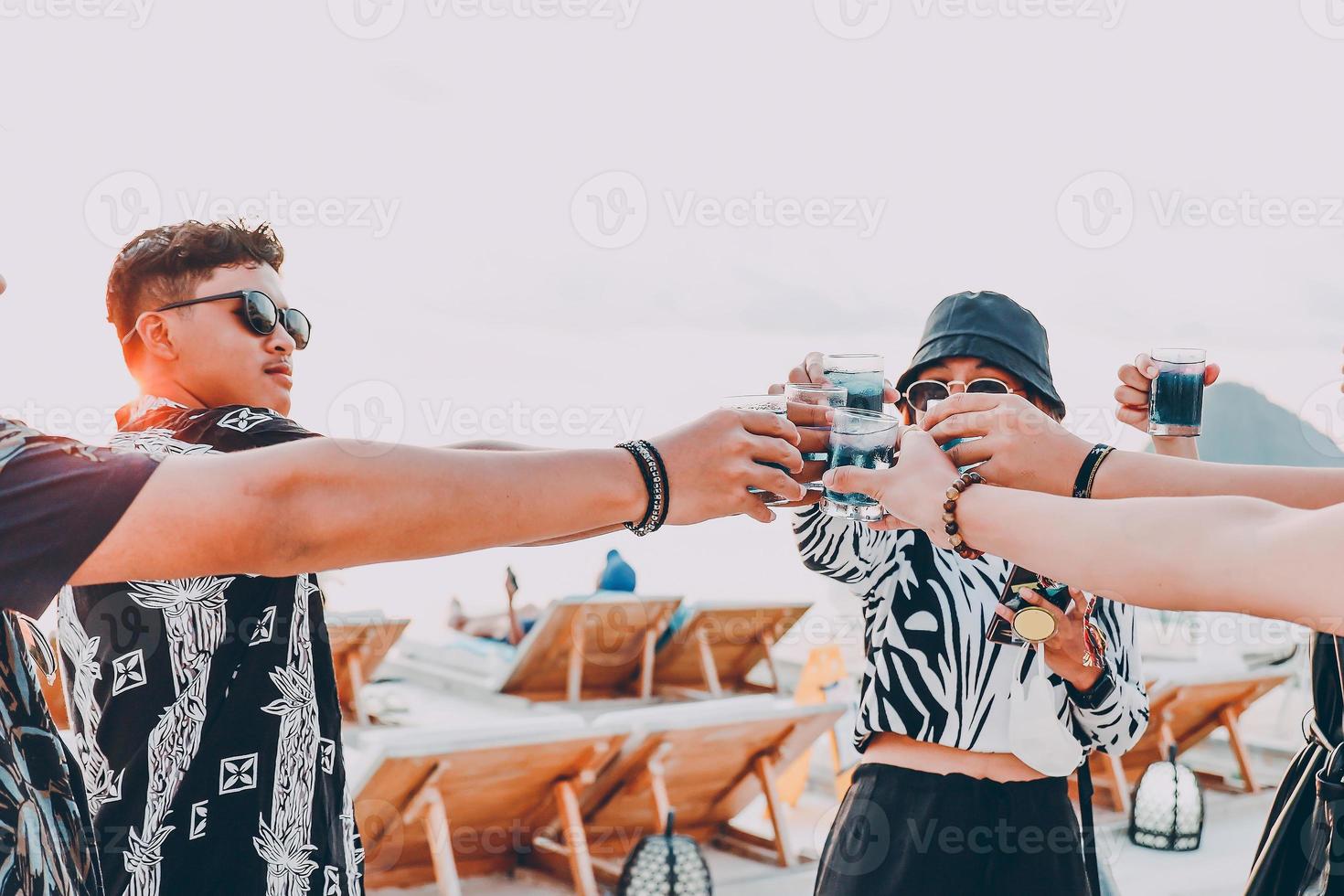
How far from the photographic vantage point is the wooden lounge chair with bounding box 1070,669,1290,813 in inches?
270

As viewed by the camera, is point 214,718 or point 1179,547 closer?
point 1179,547

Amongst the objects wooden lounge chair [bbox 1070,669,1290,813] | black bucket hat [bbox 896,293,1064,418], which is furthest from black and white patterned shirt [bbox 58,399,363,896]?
wooden lounge chair [bbox 1070,669,1290,813]

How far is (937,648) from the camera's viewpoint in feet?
8.65

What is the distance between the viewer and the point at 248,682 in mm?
1770

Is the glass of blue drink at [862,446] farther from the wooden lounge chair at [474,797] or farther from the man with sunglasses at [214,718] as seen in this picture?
the wooden lounge chair at [474,797]

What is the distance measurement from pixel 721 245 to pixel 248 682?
17.5ft

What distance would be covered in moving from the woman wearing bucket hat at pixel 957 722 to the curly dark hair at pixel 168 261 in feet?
3.83

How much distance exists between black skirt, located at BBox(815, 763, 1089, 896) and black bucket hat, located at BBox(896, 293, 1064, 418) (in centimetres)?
101

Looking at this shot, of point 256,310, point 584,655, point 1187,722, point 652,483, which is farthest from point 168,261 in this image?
point 1187,722

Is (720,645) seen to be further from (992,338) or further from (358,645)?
(992,338)

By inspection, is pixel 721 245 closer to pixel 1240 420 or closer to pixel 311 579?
pixel 1240 420

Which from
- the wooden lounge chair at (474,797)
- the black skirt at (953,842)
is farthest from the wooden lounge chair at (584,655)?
the black skirt at (953,842)

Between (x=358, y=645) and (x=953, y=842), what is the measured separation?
5.28 m

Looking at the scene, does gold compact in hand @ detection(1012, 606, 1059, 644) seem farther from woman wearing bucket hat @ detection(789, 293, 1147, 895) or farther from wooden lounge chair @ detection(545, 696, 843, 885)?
wooden lounge chair @ detection(545, 696, 843, 885)
